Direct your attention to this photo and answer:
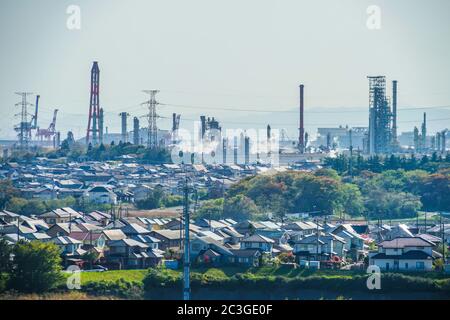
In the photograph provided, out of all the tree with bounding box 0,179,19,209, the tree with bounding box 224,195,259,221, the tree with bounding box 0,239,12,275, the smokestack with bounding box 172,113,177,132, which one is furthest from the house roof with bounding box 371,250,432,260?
the smokestack with bounding box 172,113,177,132

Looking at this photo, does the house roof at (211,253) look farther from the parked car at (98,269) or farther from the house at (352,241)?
the house at (352,241)

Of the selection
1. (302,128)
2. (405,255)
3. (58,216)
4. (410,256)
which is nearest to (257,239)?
(405,255)

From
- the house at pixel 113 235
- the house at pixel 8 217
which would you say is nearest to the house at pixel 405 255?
the house at pixel 113 235

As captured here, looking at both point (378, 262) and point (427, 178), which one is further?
point (427, 178)

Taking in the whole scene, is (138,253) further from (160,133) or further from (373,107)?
(160,133)

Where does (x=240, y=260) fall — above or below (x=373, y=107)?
below

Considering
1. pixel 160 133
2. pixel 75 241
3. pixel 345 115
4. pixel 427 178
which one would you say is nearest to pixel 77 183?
pixel 427 178

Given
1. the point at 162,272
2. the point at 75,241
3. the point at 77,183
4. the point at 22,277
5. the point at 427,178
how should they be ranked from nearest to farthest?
1. the point at 22,277
2. the point at 162,272
3. the point at 75,241
4. the point at 427,178
5. the point at 77,183
